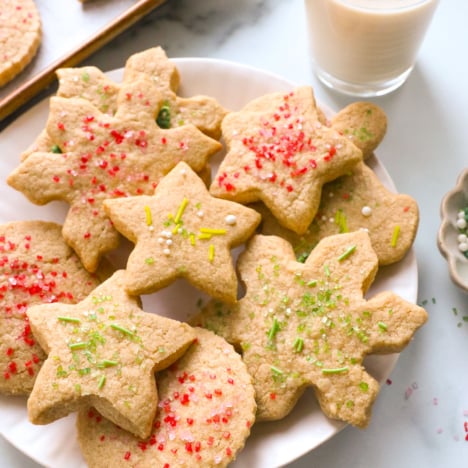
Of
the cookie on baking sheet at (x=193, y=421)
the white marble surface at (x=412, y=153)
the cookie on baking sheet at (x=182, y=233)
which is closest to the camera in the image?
the cookie on baking sheet at (x=193, y=421)

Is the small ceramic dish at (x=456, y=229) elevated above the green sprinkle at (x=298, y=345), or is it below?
below

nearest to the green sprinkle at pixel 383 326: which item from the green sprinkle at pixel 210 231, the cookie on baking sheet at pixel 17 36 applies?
the green sprinkle at pixel 210 231

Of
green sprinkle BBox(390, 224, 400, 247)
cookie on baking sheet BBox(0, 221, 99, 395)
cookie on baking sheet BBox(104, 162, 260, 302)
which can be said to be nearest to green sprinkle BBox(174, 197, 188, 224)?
cookie on baking sheet BBox(104, 162, 260, 302)

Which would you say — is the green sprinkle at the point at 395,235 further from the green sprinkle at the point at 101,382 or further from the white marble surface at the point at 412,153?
the green sprinkle at the point at 101,382

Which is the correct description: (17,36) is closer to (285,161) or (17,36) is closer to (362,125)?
(285,161)

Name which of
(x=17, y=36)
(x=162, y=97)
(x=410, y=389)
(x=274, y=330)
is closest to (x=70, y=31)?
(x=17, y=36)

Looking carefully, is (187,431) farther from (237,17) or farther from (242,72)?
(237,17)

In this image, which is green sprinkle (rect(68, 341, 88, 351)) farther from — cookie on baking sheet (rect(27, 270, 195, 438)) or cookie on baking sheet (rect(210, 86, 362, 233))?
cookie on baking sheet (rect(210, 86, 362, 233))
